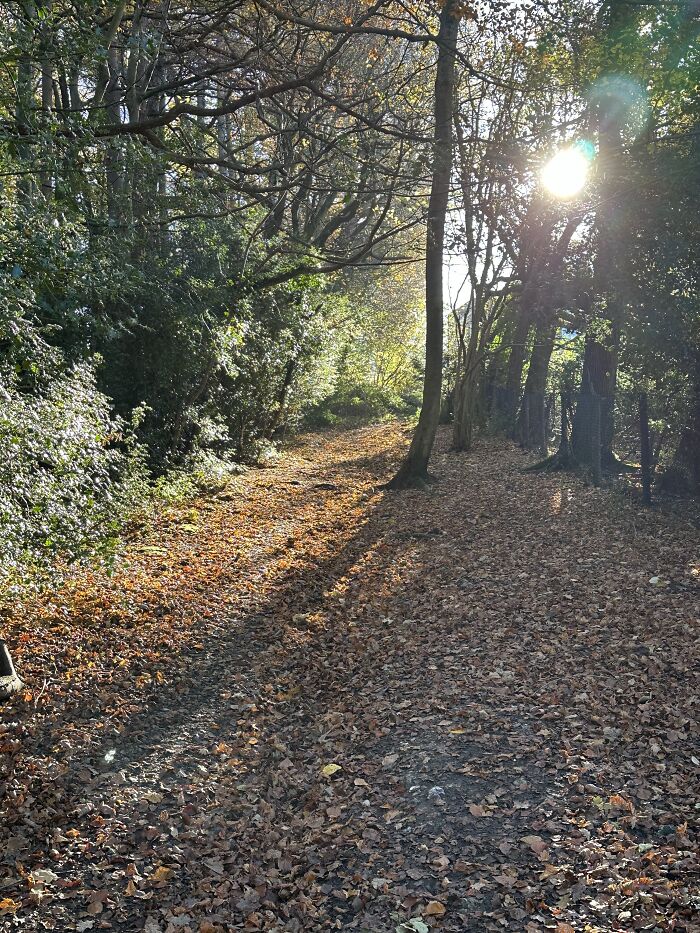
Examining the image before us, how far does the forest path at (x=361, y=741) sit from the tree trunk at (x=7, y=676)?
0.42 feet

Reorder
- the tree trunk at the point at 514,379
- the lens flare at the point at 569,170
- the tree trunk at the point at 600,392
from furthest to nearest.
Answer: the tree trunk at the point at 514,379
the tree trunk at the point at 600,392
the lens flare at the point at 569,170

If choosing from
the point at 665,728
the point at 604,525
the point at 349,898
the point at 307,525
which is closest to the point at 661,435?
the point at 604,525

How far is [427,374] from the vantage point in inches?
533

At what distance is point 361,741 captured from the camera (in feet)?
18.3

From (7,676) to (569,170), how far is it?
1140cm

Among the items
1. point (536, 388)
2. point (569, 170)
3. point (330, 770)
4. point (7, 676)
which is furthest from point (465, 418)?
point (7, 676)

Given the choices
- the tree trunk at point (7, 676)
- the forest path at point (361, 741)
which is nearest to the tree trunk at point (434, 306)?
the forest path at point (361, 741)

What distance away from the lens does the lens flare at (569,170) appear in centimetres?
1191

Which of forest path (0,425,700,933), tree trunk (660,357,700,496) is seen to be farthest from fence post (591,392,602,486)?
forest path (0,425,700,933)

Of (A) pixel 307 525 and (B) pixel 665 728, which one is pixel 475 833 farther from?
(A) pixel 307 525

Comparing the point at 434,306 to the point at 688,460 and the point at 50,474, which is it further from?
the point at 50,474

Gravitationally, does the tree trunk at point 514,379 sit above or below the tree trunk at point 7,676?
above

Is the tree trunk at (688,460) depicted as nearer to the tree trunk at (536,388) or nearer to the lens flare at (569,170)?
the lens flare at (569,170)

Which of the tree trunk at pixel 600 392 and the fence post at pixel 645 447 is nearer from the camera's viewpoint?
Result: the fence post at pixel 645 447
